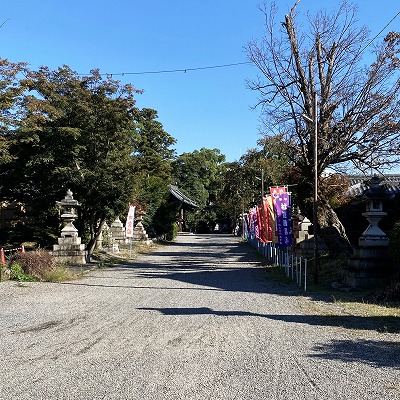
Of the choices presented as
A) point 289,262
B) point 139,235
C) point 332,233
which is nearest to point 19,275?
point 289,262

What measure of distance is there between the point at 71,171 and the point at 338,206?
12.2 m

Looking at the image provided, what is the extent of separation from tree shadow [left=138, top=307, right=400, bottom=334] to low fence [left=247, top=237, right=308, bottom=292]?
3749mm

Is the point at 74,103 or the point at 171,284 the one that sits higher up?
the point at 74,103

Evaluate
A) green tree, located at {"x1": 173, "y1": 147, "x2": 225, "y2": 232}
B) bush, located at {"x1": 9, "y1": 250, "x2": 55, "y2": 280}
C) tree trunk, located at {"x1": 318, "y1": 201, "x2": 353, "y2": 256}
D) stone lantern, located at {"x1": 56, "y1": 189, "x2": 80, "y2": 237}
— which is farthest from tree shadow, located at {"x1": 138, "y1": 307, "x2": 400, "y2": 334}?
green tree, located at {"x1": 173, "y1": 147, "x2": 225, "y2": 232}

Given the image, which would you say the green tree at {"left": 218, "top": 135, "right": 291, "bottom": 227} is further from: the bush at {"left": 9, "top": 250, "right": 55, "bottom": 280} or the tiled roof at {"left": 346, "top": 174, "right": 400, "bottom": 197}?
the bush at {"left": 9, "top": 250, "right": 55, "bottom": 280}

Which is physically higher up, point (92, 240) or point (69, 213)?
point (69, 213)

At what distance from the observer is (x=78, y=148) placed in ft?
60.7

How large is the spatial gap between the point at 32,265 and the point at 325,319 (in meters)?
9.87

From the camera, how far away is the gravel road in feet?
15.0

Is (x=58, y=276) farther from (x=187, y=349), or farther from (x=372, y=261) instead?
(x=372, y=261)

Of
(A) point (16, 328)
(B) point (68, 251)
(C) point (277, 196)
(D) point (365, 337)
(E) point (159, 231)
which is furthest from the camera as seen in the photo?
(E) point (159, 231)

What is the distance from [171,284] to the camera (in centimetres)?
1332

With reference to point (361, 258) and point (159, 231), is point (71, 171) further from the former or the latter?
point (159, 231)

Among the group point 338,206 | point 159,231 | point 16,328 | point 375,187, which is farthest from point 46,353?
point 159,231
